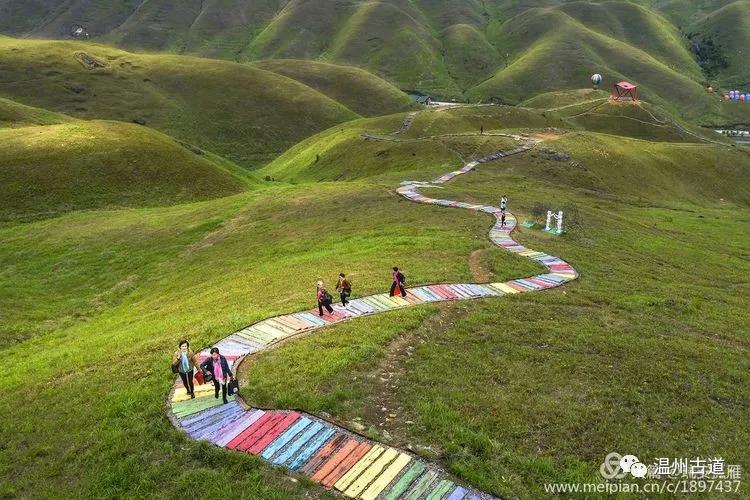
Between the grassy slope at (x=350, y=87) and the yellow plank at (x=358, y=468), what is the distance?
162 m

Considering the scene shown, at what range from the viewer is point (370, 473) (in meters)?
12.5

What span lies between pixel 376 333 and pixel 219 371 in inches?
275

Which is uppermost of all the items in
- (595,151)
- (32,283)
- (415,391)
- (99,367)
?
(595,151)

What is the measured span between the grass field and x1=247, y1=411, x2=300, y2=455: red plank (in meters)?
0.44

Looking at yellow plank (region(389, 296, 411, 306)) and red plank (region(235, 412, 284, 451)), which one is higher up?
yellow plank (region(389, 296, 411, 306))

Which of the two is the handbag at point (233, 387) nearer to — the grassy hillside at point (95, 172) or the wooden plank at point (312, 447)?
the wooden plank at point (312, 447)

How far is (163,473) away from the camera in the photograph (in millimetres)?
12883

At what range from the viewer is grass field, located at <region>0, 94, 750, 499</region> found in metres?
14.0

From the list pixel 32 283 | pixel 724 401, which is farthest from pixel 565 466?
pixel 32 283

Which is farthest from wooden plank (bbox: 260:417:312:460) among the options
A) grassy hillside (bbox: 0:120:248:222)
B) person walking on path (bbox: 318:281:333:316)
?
grassy hillside (bbox: 0:120:248:222)

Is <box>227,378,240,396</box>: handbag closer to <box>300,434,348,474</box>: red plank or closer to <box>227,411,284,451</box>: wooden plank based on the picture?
<box>227,411,284,451</box>: wooden plank

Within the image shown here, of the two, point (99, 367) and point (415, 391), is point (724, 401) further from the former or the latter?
point (99, 367)

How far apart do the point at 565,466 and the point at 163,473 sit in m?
11.3

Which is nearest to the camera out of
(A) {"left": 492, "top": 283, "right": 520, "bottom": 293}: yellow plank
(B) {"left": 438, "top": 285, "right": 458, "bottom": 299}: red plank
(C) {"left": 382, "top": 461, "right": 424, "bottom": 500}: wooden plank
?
(C) {"left": 382, "top": 461, "right": 424, "bottom": 500}: wooden plank
